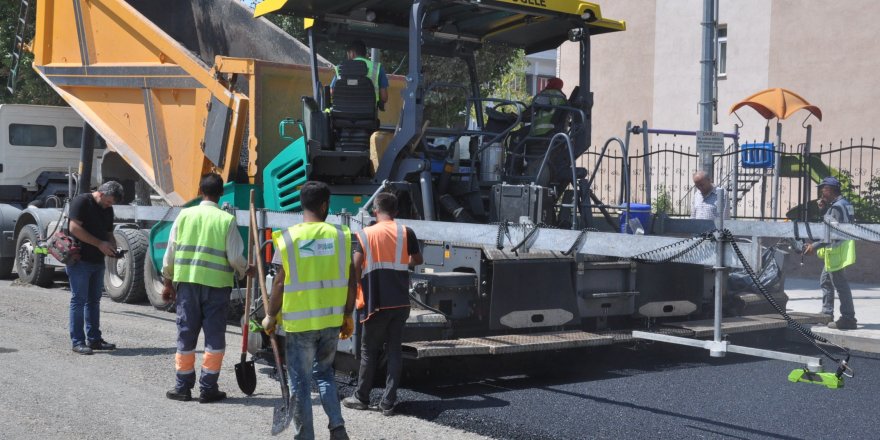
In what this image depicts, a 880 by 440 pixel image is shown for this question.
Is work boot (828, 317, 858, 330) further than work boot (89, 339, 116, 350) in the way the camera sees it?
Yes

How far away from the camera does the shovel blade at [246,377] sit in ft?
21.9

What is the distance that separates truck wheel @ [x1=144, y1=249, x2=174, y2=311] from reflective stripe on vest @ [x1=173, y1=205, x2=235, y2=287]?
408 cm

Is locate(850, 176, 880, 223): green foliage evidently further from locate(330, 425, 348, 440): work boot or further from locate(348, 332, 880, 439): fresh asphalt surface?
locate(330, 425, 348, 440): work boot

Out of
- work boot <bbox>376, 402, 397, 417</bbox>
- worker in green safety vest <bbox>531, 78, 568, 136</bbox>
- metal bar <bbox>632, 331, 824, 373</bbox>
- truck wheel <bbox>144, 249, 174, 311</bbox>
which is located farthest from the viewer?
truck wheel <bbox>144, 249, 174, 311</bbox>

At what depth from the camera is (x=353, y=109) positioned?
7836mm

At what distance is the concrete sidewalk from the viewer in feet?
30.9

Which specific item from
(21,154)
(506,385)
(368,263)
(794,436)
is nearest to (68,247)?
(368,263)

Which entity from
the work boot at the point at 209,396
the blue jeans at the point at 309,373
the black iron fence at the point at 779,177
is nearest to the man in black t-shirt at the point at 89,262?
the work boot at the point at 209,396

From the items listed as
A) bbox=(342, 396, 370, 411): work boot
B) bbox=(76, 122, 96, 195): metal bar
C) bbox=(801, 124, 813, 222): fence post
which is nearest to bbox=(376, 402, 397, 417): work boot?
bbox=(342, 396, 370, 411): work boot

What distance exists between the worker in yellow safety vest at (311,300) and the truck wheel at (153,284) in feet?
18.4

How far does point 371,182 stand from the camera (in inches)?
309

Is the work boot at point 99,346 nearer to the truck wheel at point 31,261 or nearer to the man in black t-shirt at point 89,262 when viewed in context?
the man in black t-shirt at point 89,262

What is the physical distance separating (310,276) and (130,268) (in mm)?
6398

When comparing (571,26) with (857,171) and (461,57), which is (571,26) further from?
(857,171)
